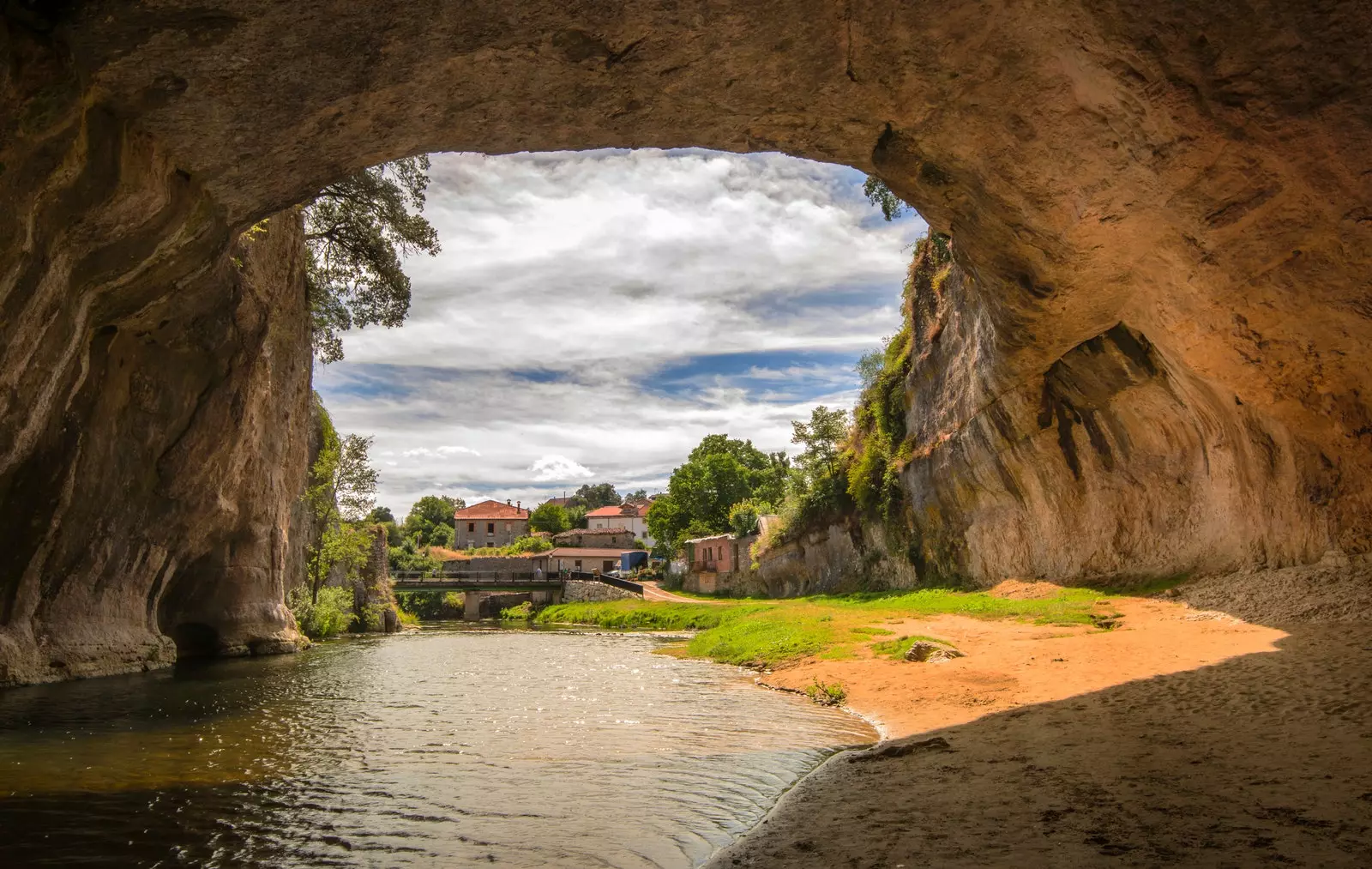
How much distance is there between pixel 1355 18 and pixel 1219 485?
10508 mm

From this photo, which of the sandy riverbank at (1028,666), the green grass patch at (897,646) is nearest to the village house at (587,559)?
the green grass patch at (897,646)

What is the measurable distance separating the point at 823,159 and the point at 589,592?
1811 inches

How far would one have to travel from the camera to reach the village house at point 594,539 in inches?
3829

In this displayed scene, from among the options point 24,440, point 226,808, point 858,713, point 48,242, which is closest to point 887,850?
point 226,808

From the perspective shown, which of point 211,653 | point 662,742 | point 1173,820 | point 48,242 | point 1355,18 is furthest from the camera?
point 211,653

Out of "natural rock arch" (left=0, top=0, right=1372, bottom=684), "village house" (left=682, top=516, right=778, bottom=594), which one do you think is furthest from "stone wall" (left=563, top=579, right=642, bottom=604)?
"natural rock arch" (left=0, top=0, right=1372, bottom=684)

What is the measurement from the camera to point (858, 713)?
10242mm

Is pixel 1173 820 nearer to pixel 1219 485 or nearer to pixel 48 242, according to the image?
pixel 48 242

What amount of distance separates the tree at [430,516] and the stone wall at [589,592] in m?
62.4

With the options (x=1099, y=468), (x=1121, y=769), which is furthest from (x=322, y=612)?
(x=1121, y=769)

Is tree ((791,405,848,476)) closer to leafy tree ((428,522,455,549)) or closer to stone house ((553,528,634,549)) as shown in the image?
stone house ((553,528,634,549))

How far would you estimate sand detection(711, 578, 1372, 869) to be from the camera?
427 cm

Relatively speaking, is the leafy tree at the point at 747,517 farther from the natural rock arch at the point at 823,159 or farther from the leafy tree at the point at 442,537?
the leafy tree at the point at 442,537

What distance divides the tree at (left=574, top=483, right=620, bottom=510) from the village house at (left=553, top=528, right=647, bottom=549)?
1940 inches
